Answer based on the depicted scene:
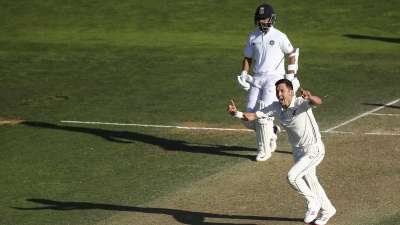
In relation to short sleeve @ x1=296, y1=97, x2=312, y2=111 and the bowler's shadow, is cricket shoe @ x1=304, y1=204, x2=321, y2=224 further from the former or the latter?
the bowler's shadow

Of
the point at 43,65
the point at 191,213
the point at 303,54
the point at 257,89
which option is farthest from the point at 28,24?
the point at 191,213

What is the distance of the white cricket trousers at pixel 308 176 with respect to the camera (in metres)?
13.6

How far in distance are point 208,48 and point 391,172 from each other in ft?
53.0

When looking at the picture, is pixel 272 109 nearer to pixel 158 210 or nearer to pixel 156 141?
pixel 158 210

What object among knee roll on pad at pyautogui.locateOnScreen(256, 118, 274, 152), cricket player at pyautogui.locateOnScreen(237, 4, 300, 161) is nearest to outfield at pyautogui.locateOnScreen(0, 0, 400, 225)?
knee roll on pad at pyautogui.locateOnScreen(256, 118, 274, 152)

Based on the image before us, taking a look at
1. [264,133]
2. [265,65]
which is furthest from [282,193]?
[265,65]

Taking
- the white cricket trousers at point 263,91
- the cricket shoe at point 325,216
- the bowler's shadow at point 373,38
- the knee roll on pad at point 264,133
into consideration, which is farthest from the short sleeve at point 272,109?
the bowler's shadow at point 373,38

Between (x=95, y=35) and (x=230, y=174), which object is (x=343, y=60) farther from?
(x=230, y=174)

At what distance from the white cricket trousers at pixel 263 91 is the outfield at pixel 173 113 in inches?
45.3

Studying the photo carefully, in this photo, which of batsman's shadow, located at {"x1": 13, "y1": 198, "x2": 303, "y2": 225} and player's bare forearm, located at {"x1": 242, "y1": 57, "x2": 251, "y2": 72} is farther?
player's bare forearm, located at {"x1": 242, "y1": 57, "x2": 251, "y2": 72}

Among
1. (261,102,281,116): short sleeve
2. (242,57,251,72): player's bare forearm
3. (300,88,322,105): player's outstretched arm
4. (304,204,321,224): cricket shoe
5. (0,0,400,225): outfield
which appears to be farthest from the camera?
(242,57,251,72): player's bare forearm

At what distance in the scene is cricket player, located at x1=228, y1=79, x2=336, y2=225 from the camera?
13.6 meters

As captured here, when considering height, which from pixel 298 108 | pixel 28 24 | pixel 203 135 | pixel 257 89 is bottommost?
pixel 28 24

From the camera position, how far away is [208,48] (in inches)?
1276
